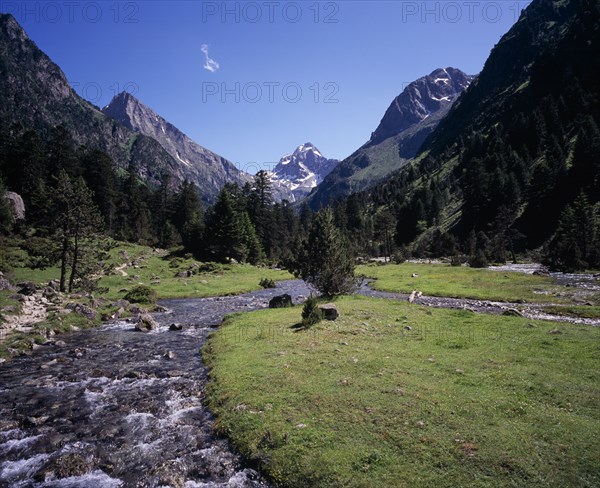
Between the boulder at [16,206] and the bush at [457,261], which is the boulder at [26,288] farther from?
the bush at [457,261]

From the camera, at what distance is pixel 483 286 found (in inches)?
1965

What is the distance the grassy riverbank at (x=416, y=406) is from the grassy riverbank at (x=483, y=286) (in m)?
18.5

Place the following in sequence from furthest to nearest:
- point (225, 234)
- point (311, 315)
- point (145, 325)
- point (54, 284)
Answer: point (225, 234)
point (54, 284)
point (145, 325)
point (311, 315)

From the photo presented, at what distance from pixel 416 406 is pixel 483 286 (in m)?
43.0

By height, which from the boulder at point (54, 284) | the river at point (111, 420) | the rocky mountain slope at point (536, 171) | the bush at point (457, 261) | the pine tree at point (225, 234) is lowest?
the river at point (111, 420)

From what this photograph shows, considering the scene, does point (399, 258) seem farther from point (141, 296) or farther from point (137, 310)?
point (137, 310)

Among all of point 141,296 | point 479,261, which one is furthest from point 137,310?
point 479,261

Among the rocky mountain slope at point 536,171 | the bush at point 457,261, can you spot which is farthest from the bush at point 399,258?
the rocky mountain slope at point 536,171

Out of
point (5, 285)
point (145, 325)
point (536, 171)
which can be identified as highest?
point (536, 171)

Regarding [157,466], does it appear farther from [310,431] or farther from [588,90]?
[588,90]

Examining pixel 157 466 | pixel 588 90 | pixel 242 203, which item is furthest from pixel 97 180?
pixel 588 90

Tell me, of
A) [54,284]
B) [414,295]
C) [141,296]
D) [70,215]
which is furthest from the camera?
[414,295]

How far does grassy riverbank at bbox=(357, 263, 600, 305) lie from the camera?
40.9 m

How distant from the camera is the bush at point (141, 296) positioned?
4428 centimetres
